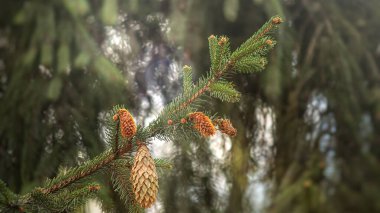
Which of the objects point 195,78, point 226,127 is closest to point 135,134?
point 226,127

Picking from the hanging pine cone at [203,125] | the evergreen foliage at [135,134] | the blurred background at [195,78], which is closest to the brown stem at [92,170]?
the evergreen foliage at [135,134]

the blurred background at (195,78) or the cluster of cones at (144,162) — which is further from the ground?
the blurred background at (195,78)

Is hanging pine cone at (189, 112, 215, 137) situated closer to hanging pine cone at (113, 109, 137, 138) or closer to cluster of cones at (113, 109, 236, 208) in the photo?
cluster of cones at (113, 109, 236, 208)

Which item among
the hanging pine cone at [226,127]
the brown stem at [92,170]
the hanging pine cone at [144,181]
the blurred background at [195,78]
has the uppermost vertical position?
the blurred background at [195,78]

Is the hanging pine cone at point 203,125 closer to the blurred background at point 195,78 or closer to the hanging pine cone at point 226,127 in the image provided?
the hanging pine cone at point 226,127

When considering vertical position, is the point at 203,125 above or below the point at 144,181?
above

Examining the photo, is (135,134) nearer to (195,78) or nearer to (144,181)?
(144,181)

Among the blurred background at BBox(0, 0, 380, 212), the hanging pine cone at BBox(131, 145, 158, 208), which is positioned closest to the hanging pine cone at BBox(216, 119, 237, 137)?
the hanging pine cone at BBox(131, 145, 158, 208)
